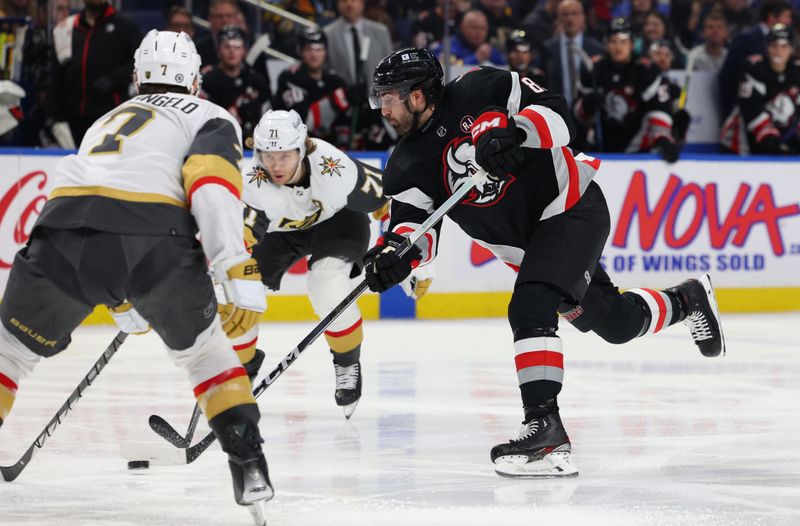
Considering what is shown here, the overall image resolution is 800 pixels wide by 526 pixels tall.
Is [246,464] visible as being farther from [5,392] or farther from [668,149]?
[668,149]

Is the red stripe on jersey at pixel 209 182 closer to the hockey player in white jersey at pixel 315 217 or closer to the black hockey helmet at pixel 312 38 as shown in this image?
the hockey player in white jersey at pixel 315 217

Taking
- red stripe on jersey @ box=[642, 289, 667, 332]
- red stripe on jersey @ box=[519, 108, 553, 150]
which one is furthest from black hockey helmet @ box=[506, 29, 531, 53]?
red stripe on jersey @ box=[519, 108, 553, 150]

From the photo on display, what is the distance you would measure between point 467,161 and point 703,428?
1.27 metres

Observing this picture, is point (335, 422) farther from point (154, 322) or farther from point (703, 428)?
point (154, 322)

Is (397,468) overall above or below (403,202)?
below

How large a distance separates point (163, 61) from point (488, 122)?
92 centimetres

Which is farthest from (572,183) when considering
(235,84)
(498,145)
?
(235,84)

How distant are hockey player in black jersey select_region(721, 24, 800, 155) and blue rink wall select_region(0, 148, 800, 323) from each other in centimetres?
22

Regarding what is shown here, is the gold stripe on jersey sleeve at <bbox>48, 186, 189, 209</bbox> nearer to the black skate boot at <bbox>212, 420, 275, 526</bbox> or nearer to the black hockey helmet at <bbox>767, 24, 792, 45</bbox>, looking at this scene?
the black skate boot at <bbox>212, 420, 275, 526</bbox>

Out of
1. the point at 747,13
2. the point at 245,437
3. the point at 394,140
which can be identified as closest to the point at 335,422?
the point at 245,437

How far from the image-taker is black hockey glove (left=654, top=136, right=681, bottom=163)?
8430mm

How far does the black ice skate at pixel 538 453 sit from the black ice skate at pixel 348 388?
1130 millimetres

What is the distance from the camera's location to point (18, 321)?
2.94 meters

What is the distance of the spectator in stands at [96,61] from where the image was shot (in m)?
7.32
